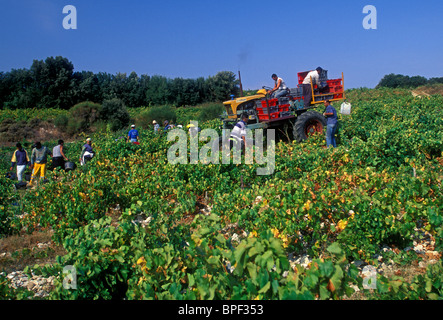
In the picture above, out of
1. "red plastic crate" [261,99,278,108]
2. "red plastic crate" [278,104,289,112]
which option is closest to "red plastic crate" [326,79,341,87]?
"red plastic crate" [278,104,289,112]

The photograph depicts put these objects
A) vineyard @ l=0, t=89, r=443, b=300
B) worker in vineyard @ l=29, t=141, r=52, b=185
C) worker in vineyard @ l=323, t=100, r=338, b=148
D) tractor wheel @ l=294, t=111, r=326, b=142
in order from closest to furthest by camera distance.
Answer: vineyard @ l=0, t=89, r=443, b=300, worker in vineyard @ l=323, t=100, r=338, b=148, worker in vineyard @ l=29, t=141, r=52, b=185, tractor wheel @ l=294, t=111, r=326, b=142

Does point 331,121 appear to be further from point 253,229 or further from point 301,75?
point 253,229

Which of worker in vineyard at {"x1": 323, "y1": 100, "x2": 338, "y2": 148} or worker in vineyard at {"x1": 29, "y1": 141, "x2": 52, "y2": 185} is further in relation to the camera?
worker in vineyard at {"x1": 29, "y1": 141, "x2": 52, "y2": 185}

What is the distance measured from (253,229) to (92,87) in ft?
125

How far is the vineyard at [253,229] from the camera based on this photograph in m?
2.67

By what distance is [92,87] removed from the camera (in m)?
38.9

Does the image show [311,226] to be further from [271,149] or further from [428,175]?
[271,149]

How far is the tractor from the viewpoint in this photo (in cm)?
1023

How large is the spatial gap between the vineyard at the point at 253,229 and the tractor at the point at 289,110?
1.57 meters

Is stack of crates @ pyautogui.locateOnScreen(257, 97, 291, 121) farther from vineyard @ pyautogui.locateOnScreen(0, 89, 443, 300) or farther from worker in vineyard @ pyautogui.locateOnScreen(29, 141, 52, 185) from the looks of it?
worker in vineyard @ pyautogui.locateOnScreen(29, 141, 52, 185)

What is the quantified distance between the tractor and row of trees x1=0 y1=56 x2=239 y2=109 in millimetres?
29566

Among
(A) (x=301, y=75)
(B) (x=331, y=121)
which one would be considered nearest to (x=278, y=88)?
(A) (x=301, y=75)

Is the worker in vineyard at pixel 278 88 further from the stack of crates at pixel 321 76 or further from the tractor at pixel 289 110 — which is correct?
the stack of crates at pixel 321 76

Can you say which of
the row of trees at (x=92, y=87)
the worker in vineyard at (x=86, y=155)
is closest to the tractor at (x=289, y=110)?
the worker in vineyard at (x=86, y=155)
